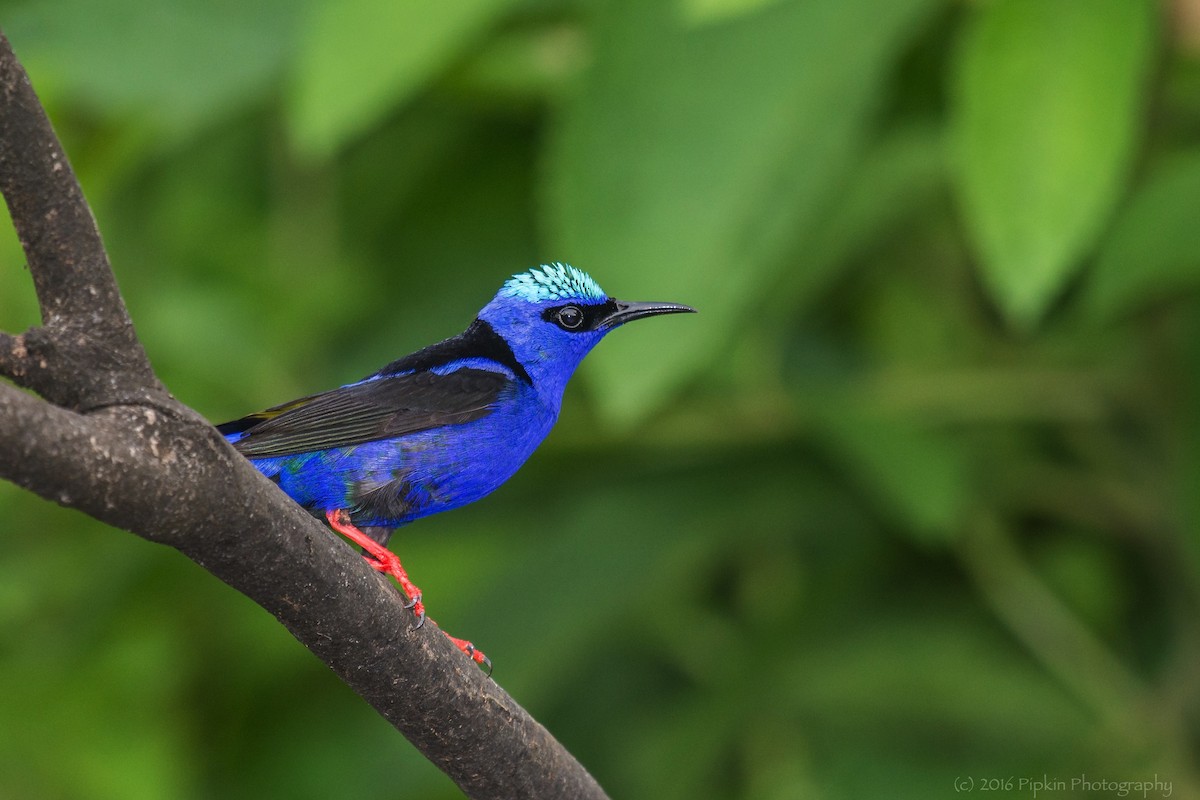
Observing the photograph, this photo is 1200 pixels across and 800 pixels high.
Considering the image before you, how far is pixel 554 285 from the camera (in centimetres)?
266

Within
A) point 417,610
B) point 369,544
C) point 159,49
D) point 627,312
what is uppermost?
point 159,49

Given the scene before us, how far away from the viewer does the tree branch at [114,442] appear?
1432 millimetres

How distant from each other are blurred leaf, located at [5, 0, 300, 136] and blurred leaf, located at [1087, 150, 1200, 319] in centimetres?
218

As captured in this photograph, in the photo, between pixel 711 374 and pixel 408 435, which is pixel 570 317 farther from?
pixel 711 374

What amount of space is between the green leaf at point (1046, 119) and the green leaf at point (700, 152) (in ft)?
0.84

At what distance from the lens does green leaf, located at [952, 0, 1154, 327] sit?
3.14 metres

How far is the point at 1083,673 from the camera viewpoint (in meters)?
4.62

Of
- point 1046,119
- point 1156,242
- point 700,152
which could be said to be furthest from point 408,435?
point 1156,242

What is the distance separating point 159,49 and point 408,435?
6.43 ft

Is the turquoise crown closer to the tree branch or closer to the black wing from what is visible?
the black wing

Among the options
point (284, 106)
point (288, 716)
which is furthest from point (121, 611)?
point (284, 106)

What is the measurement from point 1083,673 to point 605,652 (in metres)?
1.68

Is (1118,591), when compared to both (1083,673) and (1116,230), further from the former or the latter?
(1116,230)

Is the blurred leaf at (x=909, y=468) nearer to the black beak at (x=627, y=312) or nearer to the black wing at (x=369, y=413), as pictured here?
the black beak at (x=627, y=312)
